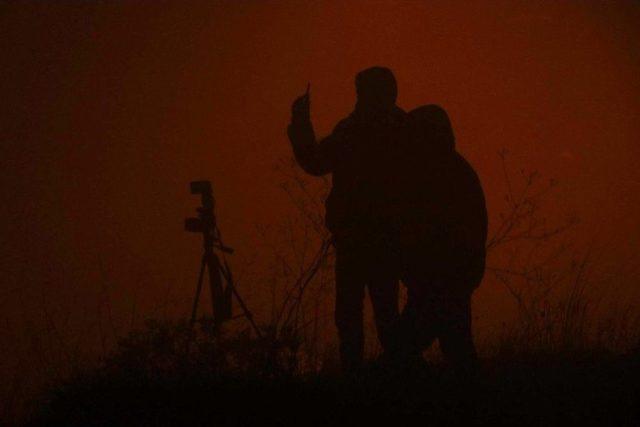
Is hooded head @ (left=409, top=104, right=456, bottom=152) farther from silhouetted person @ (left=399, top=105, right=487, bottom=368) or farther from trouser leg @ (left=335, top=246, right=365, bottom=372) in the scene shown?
trouser leg @ (left=335, top=246, right=365, bottom=372)

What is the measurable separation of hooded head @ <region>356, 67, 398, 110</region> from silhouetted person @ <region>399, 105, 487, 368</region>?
212mm

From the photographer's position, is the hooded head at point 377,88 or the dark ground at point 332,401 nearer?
the dark ground at point 332,401

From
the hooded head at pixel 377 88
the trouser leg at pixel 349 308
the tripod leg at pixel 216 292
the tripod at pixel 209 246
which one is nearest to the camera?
the hooded head at pixel 377 88

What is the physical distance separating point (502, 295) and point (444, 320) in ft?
10.0

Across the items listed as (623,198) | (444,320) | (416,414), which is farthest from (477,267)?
(623,198)

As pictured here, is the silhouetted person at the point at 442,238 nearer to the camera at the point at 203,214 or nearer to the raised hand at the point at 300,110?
the raised hand at the point at 300,110

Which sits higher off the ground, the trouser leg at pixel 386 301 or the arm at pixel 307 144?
the arm at pixel 307 144

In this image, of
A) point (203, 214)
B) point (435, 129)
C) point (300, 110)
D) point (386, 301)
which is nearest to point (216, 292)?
point (203, 214)

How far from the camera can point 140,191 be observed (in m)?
20.7

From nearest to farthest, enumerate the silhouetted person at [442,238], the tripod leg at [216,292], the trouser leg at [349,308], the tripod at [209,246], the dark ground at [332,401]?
the dark ground at [332,401], the silhouetted person at [442,238], the trouser leg at [349,308], the tripod leg at [216,292], the tripod at [209,246]

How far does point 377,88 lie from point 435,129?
0.45 m

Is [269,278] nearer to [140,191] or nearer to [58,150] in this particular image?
[140,191]

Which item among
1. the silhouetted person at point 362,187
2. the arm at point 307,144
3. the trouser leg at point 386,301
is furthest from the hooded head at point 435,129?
the trouser leg at point 386,301

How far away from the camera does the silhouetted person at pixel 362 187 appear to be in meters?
4.14
